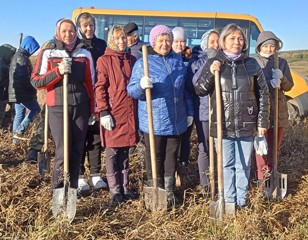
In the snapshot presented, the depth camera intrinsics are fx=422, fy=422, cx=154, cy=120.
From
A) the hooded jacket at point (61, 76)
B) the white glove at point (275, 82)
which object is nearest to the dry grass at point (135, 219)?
the hooded jacket at point (61, 76)

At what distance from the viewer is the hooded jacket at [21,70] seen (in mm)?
6043

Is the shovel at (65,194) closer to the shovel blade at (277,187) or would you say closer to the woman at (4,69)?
the shovel blade at (277,187)

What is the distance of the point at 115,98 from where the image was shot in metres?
3.93

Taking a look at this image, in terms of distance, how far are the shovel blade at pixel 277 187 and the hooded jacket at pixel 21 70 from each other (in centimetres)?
374

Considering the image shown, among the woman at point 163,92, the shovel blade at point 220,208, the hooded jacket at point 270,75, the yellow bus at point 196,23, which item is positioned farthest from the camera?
the yellow bus at point 196,23

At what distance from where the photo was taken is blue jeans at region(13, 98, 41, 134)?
629 cm

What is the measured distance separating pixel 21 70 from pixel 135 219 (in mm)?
3423

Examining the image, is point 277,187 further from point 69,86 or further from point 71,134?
point 69,86

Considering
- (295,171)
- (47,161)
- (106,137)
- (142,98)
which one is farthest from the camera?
(295,171)

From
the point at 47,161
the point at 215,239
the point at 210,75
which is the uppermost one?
the point at 210,75

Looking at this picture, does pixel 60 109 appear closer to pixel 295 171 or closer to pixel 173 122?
pixel 173 122

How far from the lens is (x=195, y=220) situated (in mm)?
3473

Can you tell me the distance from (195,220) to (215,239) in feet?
1.02

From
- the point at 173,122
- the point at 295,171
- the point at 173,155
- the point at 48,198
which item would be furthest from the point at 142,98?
the point at 295,171
